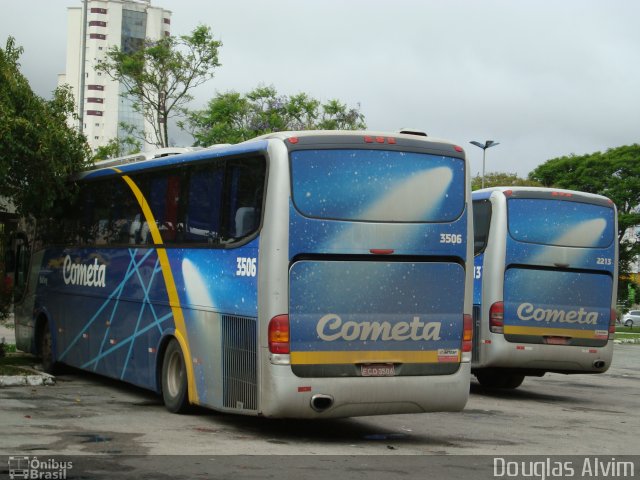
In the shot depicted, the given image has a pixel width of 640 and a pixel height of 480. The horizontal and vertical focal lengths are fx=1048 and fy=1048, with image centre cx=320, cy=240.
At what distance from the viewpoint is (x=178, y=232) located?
44.2 ft

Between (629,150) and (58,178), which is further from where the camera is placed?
(629,150)

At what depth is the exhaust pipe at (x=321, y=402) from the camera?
1103 centimetres

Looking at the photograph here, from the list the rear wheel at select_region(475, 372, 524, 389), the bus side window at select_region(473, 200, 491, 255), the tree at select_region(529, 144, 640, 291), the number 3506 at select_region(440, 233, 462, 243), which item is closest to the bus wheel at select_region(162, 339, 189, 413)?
the number 3506 at select_region(440, 233, 462, 243)

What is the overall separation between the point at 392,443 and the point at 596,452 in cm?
219

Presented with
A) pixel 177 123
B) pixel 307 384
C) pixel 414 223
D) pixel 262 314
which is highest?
pixel 177 123

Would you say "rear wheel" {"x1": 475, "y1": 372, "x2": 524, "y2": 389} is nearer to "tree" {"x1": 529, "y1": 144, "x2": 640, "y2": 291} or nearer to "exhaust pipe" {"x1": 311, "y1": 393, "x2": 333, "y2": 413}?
"exhaust pipe" {"x1": 311, "y1": 393, "x2": 333, "y2": 413}

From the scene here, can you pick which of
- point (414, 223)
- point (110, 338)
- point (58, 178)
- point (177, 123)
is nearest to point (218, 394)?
point (414, 223)

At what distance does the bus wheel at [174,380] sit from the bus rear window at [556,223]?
6.22m

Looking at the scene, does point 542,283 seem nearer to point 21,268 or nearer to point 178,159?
point 178,159

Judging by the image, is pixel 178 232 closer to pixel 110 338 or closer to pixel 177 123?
pixel 110 338

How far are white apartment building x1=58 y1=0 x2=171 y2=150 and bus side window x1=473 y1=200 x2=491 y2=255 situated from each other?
468 feet

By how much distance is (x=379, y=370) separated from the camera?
37.4ft

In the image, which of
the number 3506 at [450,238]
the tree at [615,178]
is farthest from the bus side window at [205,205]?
Result: the tree at [615,178]

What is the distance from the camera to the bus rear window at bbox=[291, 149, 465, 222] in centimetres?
1126
